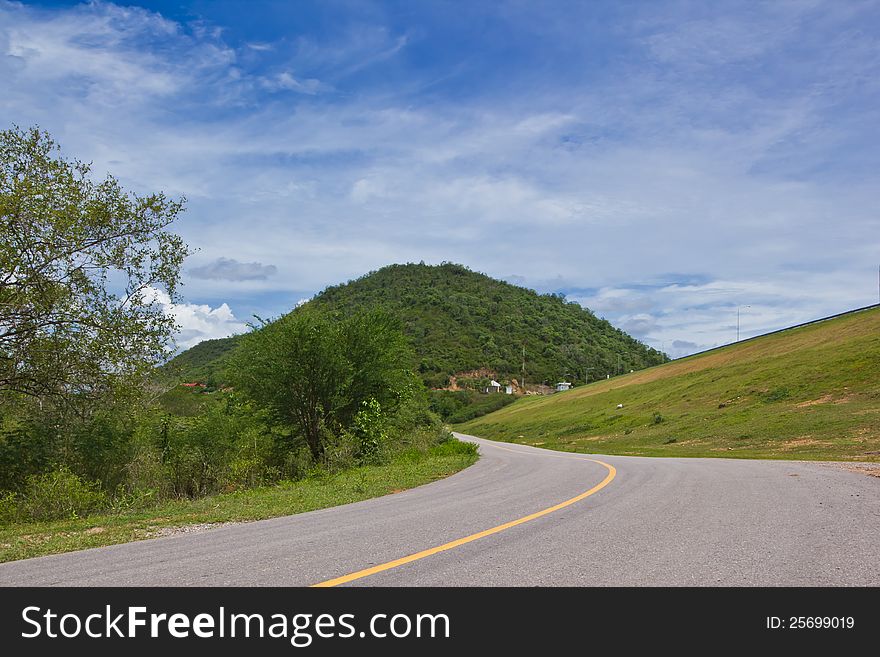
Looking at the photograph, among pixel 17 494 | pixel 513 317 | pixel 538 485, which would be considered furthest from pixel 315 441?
pixel 513 317

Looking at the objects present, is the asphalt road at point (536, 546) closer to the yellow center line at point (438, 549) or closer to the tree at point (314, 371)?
the yellow center line at point (438, 549)

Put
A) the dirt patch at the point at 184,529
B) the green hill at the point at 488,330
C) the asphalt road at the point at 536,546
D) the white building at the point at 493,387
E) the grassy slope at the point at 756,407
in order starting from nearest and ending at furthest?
the asphalt road at the point at 536,546
the dirt patch at the point at 184,529
the grassy slope at the point at 756,407
the green hill at the point at 488,330
the white building at the point at 493,387

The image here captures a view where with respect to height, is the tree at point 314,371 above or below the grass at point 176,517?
above

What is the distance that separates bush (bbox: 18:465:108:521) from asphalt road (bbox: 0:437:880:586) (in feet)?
21.3

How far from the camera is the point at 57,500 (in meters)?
13.2

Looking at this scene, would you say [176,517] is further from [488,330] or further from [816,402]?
[488,330]

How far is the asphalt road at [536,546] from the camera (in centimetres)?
568

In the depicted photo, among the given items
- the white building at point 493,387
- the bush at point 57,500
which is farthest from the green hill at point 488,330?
the bush at point 57,500

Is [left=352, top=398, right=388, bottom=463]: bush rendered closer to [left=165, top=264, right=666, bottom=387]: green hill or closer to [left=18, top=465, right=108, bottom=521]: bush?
[left=18, top=465, right=108, bottom=521]: bush

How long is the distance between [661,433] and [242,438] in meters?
31.1

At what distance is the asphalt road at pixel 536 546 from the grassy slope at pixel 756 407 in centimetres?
1729

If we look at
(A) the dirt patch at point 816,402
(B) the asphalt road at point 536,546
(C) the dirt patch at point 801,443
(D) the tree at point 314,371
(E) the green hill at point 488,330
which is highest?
(E) the green hill at point 488,330

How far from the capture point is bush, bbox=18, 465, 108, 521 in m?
12.8
